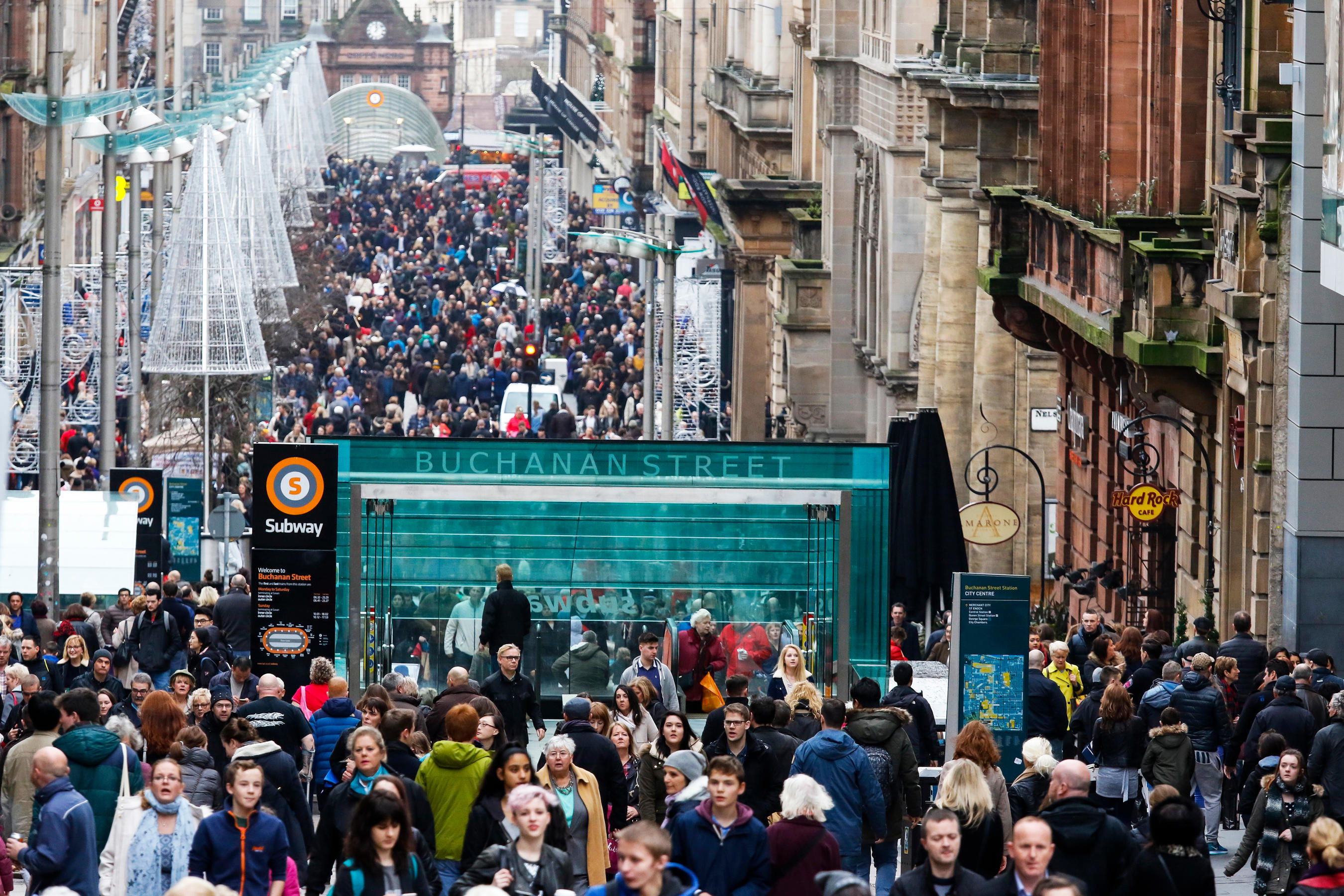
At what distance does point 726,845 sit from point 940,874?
1100 millimetres

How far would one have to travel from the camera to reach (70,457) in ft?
145

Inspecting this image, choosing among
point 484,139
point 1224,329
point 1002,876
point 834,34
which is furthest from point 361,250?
point 484,139

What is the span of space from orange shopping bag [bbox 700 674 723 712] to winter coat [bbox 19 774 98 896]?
7.94 m

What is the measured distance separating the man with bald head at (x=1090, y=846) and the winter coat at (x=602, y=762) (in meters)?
3.03

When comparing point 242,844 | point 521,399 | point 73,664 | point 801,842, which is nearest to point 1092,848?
point 801,842

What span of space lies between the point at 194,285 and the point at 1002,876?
31.5m

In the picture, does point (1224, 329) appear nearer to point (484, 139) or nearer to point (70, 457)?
point (70, 457)

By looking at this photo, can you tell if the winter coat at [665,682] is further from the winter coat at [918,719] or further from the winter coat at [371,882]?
the winter coat at [371,882]

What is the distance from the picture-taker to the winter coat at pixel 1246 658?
67.0 ft

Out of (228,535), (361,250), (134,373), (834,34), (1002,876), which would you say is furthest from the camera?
(361,250)

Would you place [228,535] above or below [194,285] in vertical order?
below

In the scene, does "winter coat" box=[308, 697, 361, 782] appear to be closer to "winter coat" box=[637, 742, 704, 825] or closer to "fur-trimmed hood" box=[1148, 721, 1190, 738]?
"winter coat" box=[637, 742, 704, 825]

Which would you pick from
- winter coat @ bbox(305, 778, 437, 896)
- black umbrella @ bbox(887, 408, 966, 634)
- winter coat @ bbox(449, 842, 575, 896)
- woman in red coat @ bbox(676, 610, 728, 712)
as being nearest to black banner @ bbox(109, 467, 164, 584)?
black umbrella @ bbox(887, 408, 966, 634)

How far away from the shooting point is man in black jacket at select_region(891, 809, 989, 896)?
36.7 feet
